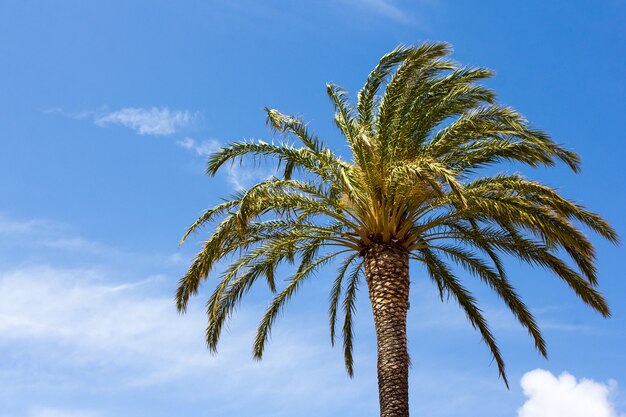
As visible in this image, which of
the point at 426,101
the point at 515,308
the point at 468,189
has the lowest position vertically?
the point at 515,308

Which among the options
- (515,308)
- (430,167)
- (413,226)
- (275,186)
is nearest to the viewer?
(430,167)

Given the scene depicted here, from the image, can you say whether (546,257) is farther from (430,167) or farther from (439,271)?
(430,167)

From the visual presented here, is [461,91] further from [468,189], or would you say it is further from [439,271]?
[439,271]

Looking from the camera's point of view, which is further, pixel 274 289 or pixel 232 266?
pixel 274 289

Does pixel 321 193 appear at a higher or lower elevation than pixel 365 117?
lower

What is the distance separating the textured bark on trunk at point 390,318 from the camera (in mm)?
16609

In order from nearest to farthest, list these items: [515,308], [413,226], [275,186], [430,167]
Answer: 1. [430,167]
2. [275,186]
3. [413,226]
4. [515,308]

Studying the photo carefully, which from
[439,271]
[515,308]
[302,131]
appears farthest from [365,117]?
[515,308]

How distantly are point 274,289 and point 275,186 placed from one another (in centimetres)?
458

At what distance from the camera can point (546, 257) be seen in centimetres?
1794

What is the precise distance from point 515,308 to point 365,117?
5.98 meters

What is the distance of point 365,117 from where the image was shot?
1841cm

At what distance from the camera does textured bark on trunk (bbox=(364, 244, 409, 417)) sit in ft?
54.5

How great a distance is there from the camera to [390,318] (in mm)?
17266
